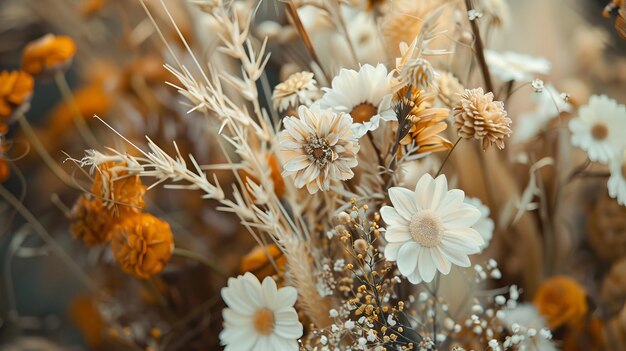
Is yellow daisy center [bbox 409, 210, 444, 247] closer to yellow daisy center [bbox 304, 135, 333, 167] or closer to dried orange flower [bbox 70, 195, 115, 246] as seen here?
yellow daisy center [bbox 304, 135, 333, 167]

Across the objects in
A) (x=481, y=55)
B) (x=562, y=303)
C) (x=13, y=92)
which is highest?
(x=13, y=92)

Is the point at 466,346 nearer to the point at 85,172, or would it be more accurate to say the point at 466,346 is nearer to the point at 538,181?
the point at 538,181

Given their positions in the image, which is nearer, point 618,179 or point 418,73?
point 418,73

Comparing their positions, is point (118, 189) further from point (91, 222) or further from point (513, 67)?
point (513, 67)

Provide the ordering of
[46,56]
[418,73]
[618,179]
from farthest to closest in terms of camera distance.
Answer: [46,56] < [618,179] < [418,73]

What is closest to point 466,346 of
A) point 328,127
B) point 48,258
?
point 328,127

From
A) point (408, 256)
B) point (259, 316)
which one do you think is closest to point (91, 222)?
point (259, 316)

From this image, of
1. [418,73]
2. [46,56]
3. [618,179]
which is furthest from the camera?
[46,56]

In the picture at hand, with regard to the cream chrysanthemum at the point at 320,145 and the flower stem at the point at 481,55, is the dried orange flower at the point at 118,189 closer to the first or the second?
the cream chrysanthemum at the point at 320,145
